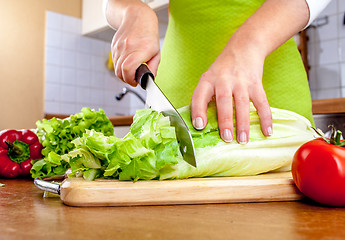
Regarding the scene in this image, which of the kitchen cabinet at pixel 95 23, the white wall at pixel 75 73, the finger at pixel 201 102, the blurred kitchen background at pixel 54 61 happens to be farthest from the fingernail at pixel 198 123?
the white wall at pixel 75 73

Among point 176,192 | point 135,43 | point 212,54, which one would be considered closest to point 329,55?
point 212,54

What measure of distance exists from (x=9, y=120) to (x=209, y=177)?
3.38m

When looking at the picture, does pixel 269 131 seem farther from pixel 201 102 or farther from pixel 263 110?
pixel 201 102

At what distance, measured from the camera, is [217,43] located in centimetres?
133

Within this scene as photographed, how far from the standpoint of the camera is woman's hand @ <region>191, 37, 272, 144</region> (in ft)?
3.16

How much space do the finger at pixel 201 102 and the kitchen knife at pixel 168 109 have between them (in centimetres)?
6

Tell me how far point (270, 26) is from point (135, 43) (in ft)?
1.24

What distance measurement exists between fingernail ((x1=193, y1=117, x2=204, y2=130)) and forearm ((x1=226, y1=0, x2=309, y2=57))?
205 millimetres

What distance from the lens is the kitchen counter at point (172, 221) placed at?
1.91 ft

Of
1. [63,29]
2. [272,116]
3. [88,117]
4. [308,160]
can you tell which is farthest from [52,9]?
[308,160]

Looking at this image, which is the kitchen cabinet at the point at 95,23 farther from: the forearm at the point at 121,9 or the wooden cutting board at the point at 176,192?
the wooden cutting board at the point at 176,192

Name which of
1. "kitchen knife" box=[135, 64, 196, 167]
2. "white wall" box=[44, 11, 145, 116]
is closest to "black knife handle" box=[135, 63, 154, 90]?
"kitchen knife" box=[135, 64, 196, 167]

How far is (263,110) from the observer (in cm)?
100

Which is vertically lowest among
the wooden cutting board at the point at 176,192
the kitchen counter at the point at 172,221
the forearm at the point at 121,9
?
the kitchen counter at the point at 172,221
